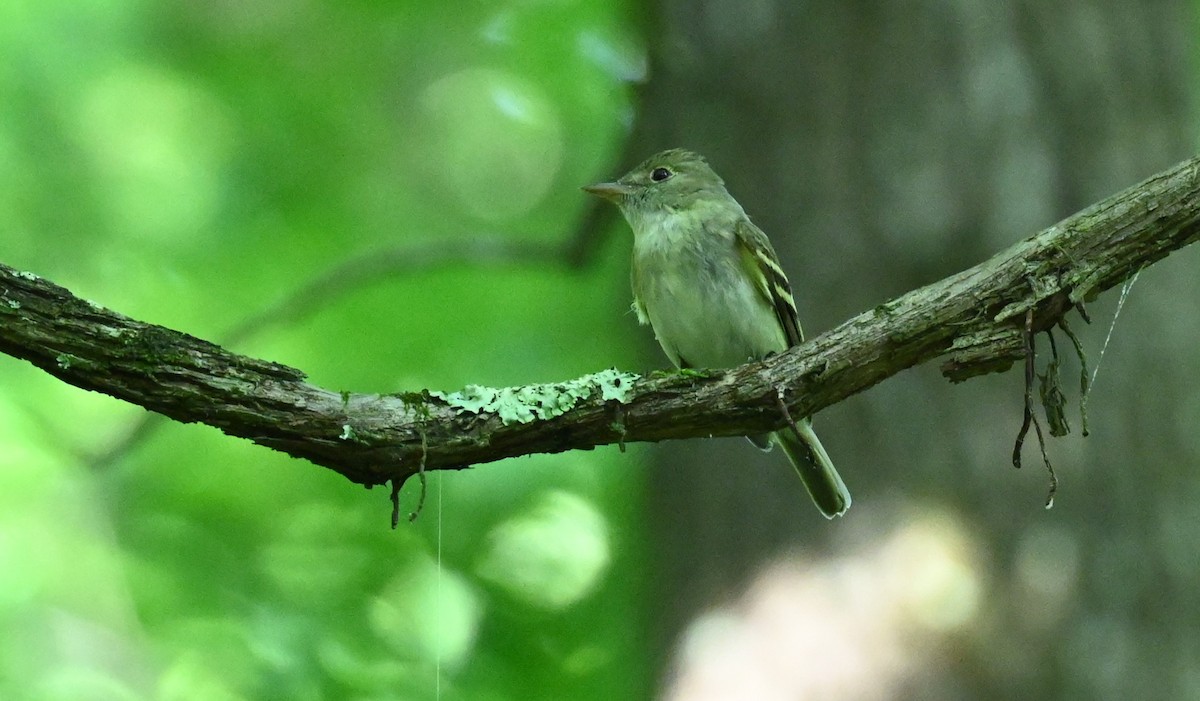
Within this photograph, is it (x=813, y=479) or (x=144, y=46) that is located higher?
(x=144, y=46)

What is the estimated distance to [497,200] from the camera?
7969 mm

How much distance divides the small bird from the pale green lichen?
174cm

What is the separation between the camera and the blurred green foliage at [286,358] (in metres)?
6.23

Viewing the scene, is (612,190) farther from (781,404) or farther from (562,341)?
(781,404)

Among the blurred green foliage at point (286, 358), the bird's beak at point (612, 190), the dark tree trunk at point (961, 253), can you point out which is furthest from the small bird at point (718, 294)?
the blurred green foliage at point (286, 358)

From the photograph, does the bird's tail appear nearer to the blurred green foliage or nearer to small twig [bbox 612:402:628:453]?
the blurred green foliage

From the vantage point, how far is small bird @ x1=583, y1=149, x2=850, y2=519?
4.80 metres

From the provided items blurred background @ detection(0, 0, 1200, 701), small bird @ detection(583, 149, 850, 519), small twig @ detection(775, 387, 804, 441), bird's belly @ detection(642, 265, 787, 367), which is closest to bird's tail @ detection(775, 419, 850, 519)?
small bird @ detection(583, 149, 850, 519)

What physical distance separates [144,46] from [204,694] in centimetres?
387

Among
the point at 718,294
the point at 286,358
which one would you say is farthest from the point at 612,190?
the point at 286,358

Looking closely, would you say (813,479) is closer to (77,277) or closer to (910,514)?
(910,514)

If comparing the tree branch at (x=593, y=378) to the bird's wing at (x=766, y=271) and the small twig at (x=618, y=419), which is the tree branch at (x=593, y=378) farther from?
the bird's wing at (x=766, y=271)

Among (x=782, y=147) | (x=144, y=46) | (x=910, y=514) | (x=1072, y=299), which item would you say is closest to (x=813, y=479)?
(x=910, y=514)

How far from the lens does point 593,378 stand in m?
3.06
